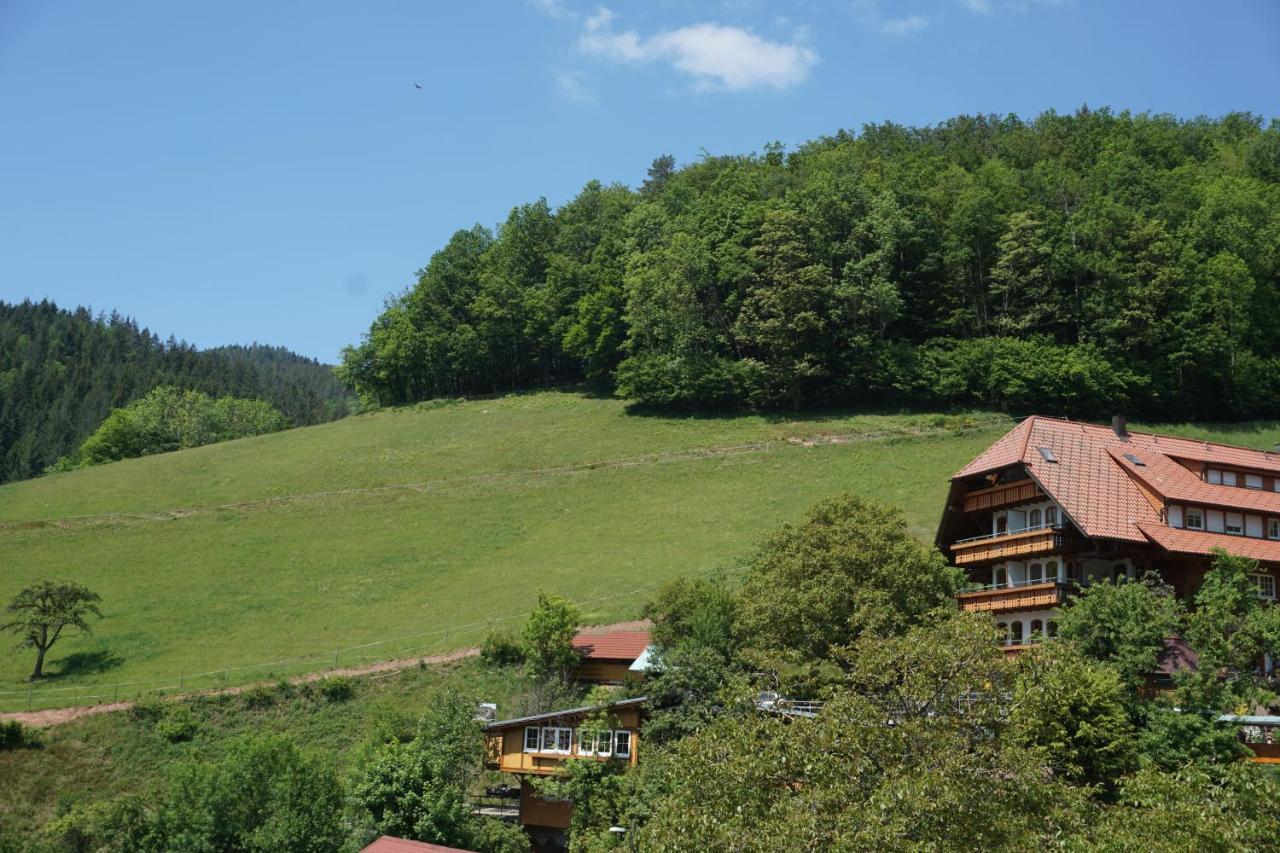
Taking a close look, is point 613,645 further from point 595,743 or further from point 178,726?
point 178,726

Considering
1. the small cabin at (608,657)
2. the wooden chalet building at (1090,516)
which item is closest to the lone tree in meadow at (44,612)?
the small cabin at (608,657)

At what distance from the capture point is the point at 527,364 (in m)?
122

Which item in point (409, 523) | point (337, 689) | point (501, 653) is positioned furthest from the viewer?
point (409, 523)

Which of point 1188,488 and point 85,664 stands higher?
point 1188,488

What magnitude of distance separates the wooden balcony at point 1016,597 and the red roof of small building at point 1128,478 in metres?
2.90

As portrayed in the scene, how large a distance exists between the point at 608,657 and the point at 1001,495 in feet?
60.6

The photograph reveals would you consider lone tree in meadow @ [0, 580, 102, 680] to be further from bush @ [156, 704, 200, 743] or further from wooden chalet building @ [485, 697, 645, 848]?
wooden chalet building @ [485, 697, 645, 848]

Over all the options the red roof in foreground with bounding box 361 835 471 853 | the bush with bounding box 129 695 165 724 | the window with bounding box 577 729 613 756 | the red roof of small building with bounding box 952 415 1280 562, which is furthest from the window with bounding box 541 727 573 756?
the red roof of small building with bounding box 952 415 1280 562

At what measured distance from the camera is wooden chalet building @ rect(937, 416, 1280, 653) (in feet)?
143

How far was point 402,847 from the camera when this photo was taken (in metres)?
34.2

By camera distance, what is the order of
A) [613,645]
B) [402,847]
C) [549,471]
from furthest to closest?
[549,471], [613,645], [402,847]

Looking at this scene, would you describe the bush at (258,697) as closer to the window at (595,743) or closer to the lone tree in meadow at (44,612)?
the lone tree in meadow at (44,612)

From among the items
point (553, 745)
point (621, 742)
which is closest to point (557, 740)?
point (553, 745)

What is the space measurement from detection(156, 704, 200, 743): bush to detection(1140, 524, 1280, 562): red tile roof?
41.2 meters
